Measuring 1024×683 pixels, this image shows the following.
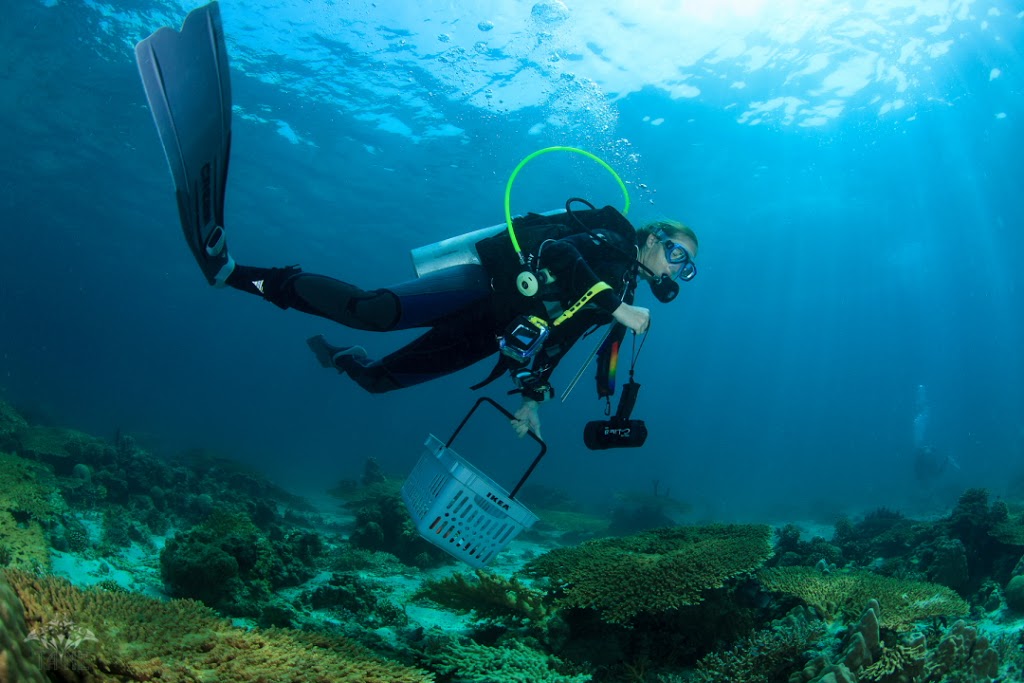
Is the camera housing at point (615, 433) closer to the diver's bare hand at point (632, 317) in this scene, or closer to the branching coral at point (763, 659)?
the diver's bare hand at point (632, 317)

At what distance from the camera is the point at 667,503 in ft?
59.9

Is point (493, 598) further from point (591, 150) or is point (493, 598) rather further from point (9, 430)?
point (591, 150)

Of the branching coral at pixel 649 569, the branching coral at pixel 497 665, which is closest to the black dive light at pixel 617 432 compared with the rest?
the branching coral at pixel 649 569

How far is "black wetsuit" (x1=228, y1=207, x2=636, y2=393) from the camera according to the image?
4207 millimetres

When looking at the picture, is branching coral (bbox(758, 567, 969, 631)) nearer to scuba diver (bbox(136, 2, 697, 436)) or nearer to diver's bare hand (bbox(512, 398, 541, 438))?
diver's bare hand (bbox(512, 398, 541, 438))

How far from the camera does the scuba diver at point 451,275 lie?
3395 mm

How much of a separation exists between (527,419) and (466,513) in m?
1.00

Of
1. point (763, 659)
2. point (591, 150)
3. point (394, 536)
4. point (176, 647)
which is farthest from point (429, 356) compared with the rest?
point (591, 150)

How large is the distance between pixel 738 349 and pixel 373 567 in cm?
7948

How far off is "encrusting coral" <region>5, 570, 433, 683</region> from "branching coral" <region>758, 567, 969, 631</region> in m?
3.16

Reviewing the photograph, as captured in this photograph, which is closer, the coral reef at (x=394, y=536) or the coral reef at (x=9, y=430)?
the coral reef at (x=394, y=536)

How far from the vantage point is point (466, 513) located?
404 centimetres

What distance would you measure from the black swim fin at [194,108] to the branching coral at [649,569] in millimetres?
3892

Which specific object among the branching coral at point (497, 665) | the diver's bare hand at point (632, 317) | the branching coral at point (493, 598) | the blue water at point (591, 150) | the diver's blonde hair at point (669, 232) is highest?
the blue water at point (591, 150)
